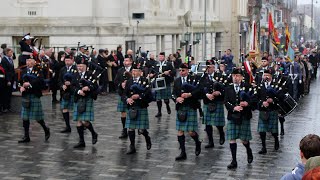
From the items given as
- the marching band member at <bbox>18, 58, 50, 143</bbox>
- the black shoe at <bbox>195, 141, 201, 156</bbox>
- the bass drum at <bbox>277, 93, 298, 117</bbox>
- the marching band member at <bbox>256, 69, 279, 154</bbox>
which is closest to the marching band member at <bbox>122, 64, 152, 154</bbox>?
the black shoe at <bbox>195, 141, 201, 156</bbox>

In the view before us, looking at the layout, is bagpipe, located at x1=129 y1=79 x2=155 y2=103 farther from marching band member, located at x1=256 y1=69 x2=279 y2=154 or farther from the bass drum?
the bass drum

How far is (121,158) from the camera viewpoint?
38.0 feet

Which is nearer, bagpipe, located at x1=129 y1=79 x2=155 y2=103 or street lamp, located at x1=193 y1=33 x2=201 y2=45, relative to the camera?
bagpipe, located at x1=129 y1=79 x2=155 y2=103

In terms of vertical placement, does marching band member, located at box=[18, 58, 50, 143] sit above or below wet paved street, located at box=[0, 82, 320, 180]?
above

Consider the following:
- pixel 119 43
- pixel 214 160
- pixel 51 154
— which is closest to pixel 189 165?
pixel 214 160

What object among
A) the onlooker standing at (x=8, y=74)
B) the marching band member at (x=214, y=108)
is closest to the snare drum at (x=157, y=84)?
the marching band member at (x=214, y=108)

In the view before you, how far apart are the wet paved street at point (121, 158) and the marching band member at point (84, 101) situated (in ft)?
1.41

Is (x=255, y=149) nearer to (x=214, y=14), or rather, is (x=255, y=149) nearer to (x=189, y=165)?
(x=189, y=165)

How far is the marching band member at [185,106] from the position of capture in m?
11.4

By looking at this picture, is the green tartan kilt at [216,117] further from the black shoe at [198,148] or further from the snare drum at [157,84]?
the snare drum at [157,84]

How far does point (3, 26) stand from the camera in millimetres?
27375

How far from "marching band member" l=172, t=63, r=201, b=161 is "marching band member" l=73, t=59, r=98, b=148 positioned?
1.63 metres

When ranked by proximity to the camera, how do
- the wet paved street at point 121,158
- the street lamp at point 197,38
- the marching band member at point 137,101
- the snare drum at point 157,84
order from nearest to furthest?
1. the wet paved street at point 121,158
2. the marching band member at point 137,101
3. the snare drum at point 157,84
4. the street lamp at point 197,38

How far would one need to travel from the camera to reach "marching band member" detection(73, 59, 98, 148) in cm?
1223
